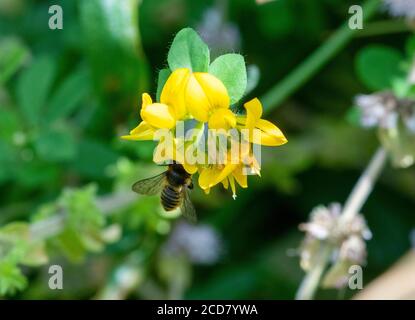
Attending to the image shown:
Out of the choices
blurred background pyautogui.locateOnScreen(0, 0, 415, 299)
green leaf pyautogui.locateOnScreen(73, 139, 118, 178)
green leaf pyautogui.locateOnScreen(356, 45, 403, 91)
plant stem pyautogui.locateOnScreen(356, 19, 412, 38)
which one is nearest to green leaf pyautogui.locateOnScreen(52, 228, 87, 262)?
blurred background pyautogui.locateOnScreen(0, 0, 415, 299)

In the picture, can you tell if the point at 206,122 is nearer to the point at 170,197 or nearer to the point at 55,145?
the point at 170,197

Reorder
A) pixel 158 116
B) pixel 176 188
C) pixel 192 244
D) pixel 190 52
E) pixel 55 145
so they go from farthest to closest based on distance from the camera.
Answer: pixel 192 244
pixel 55 145
pixel 176 188
pixel 190 52
pixel 158 116

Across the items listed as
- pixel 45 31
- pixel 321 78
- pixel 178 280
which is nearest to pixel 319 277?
pixel 178 280

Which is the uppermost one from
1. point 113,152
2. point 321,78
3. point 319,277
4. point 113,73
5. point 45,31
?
point 45,31

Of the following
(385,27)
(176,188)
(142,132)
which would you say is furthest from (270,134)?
(385,27)

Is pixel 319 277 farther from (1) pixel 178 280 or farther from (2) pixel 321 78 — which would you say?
(2) pixel 321 78
